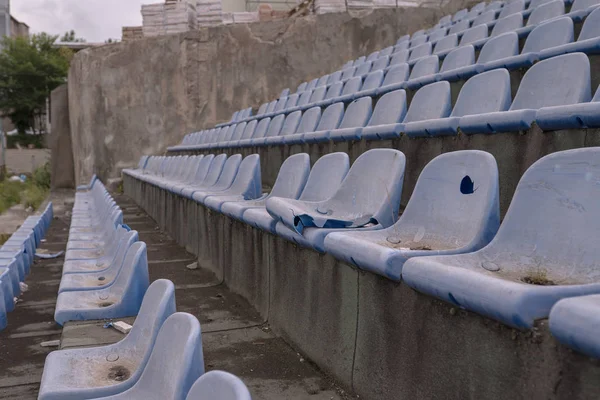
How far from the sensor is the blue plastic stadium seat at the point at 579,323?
2.02ft

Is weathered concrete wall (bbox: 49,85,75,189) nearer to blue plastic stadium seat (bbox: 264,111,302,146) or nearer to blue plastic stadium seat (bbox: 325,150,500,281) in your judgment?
Result: blue plastic stadium seat (bbox: 264,111,302,146)

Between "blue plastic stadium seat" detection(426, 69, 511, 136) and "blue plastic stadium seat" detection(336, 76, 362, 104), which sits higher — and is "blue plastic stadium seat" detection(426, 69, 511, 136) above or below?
below

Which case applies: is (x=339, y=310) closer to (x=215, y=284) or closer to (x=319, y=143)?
(x=215, y=284)

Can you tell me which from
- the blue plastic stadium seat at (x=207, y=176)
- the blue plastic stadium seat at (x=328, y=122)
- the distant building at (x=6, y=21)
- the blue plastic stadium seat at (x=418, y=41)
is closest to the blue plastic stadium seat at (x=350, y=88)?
the blue plastic stadium seat at (x=328, y=122)

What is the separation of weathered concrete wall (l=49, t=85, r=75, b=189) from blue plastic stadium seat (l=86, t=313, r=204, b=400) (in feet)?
31.5

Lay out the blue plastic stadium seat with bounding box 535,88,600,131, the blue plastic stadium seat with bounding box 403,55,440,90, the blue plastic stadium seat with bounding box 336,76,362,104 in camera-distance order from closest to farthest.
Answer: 1. the blue plastic stadium seat with bounding box 535,88,600,131
2. the blue plastic stadium seat with bounding box 403,55,440,90
3. the blue plastic stadium seat with bounding box 336,76,362,104

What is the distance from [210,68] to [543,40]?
239 inches

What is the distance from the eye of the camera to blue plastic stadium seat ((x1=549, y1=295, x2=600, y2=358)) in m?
0.62

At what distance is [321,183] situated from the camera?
1934mm

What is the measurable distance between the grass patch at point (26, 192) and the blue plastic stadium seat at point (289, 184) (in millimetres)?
9909

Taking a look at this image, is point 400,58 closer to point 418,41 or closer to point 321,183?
point 418,41

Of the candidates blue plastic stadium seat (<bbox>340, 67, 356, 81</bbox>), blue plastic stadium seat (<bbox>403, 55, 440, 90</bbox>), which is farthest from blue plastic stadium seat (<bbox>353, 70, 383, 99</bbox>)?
blue plastic stadium seat (<bbox>340, 67, 356, 81</bbox>)

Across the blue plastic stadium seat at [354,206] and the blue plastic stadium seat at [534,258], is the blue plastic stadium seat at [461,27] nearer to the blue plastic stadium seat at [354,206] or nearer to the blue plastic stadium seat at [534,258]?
the blue plastic stadium seat at [354,206]

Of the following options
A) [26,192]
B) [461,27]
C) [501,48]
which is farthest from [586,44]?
[26,192]
